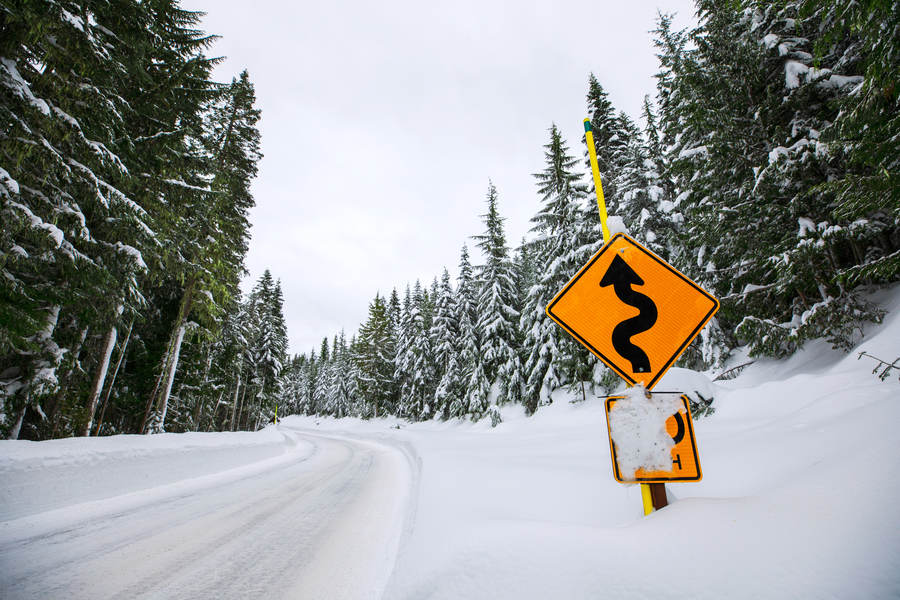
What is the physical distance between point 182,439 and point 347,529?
22.9 ft

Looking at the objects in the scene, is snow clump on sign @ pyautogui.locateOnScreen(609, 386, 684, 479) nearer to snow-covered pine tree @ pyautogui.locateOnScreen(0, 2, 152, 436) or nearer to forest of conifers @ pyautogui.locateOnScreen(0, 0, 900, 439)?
forest of conifers @ pyautogui.locateOnScreen(0, 0, 900, 439)

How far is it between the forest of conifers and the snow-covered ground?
2602 millimetres

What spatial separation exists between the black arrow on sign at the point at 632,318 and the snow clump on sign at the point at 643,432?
22cm

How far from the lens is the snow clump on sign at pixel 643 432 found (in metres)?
2.14

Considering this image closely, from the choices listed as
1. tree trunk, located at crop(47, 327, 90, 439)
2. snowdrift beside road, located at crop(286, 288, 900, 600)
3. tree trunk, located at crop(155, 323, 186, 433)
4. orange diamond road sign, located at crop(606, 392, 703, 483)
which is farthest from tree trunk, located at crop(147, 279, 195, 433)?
orange diamond road sign, located at crop(606, 392, 703, 483)

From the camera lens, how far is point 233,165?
1583cm

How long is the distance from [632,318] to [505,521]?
203 cm

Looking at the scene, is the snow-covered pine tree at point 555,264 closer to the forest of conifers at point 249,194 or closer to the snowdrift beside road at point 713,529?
the forest of conifers at point 249,194

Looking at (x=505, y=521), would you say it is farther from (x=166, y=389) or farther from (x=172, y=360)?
(x=172, y=360)

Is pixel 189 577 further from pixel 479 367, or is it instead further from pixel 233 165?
pixel 479 367

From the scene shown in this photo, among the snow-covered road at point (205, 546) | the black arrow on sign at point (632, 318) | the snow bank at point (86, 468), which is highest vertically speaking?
the black arrow on sign at point (632, 318)

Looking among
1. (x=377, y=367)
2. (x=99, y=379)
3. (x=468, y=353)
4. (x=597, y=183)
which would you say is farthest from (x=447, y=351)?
(x=597, y=183)

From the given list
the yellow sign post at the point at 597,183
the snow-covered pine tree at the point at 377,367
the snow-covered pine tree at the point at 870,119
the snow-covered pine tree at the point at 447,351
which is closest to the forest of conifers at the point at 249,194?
the snow-covered pine tree at the point at 870,119

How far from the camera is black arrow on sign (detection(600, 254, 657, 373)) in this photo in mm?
2365
